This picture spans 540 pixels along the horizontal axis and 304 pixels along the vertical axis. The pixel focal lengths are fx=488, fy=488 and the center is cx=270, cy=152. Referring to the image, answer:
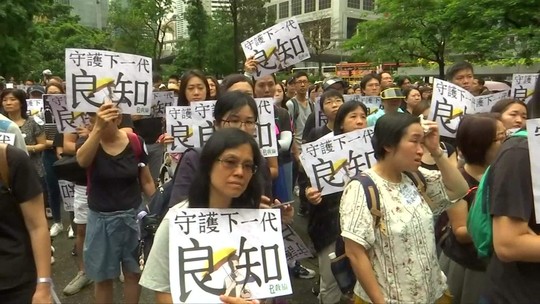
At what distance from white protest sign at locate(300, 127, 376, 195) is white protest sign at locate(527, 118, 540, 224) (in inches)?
66.3

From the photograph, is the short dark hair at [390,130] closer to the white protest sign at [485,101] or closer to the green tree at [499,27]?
the white protest sign at [485,101]

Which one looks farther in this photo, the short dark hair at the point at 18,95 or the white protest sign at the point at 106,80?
the short dark hair at the point at 18,95

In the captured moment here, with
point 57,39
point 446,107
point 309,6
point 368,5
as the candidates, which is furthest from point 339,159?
point 368,5

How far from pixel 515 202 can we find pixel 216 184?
113 cm

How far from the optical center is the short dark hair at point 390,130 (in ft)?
7.77

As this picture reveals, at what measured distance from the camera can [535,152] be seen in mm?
1640

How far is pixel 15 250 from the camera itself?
231 centimetres

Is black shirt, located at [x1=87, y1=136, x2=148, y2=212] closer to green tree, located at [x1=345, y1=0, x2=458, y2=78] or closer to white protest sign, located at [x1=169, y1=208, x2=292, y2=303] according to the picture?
white protest sign, located at [x1=169, y1=208, x2=292, y2=303]

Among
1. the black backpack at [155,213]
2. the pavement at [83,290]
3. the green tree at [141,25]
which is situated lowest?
the pavement at [83,290]

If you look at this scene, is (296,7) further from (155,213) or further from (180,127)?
(155,213)

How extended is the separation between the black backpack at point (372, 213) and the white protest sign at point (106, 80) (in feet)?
5.79

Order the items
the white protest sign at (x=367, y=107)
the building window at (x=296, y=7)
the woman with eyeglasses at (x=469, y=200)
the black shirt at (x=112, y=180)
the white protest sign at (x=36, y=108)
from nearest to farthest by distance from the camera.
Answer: the woman with eyeglasses at (x=469, y=200) < the black shirt at (x=112, y=180) < the white protest sign at (x=367, y=107) < the white protest sign at (x=36, y=108) < the building window at (x=296, y=7)

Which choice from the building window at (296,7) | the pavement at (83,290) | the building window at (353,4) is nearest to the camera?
the pavement at (83,290)

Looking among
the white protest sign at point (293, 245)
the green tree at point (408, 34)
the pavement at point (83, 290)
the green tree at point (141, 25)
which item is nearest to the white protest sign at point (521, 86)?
the pavement at point (83, 290)
